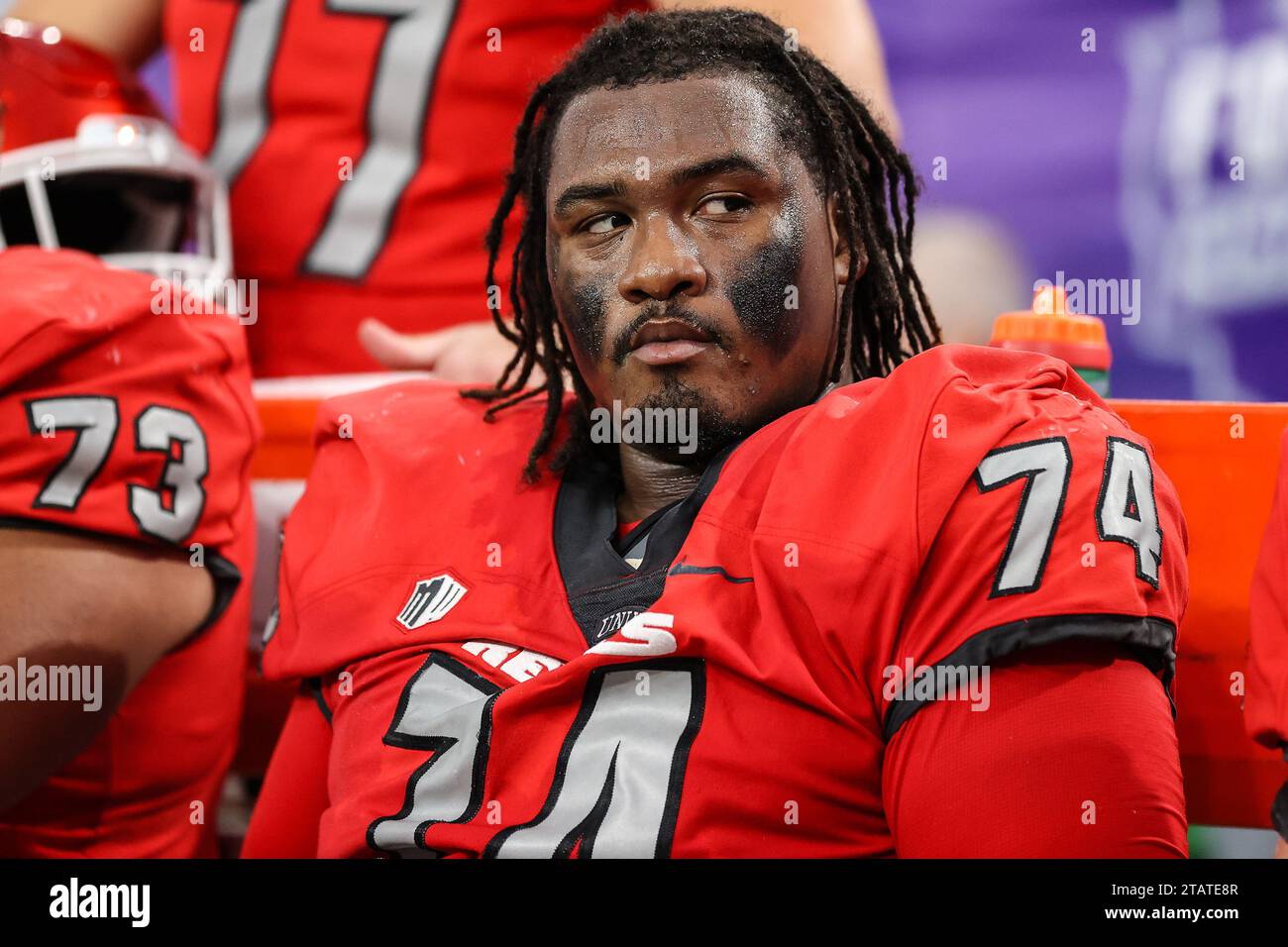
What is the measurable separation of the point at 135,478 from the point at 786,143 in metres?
0.61

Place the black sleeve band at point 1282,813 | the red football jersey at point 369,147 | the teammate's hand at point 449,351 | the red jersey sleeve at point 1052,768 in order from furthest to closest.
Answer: the red football jersey at point 369,147 → the teammate's hand at point 449,351 → the black sleeve band at point 1282,813 → the red jersey sleeve at point 1052,768

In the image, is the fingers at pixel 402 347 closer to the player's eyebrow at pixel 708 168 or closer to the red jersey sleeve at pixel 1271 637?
the player's eyebrow at pixel 708 168

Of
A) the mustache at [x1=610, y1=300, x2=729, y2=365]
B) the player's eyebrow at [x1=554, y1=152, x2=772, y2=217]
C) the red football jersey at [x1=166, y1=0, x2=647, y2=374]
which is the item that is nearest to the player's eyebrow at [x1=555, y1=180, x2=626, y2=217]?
the player's eyebrow at [x1=554, y1=152, x2=772, y2=217]

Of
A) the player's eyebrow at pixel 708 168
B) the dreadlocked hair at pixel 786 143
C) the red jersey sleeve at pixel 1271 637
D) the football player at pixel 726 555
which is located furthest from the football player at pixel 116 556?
the red jersey sleeve at pixel 1271 637

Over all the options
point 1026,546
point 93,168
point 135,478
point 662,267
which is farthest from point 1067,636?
point 93,168

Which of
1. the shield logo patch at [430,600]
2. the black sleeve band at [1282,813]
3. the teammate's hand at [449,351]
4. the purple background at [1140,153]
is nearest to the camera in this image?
the black sleeve band at [1282,813]

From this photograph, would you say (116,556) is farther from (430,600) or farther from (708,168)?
(708,168)

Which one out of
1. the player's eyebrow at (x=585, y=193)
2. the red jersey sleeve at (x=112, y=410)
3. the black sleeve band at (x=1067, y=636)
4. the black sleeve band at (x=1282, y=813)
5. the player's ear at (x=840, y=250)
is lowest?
the black sleeve band at (x=1282, y=813)

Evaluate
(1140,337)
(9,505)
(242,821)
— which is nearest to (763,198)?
(9,505)

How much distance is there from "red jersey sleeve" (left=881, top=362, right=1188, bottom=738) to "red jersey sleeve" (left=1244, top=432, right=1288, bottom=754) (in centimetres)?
12

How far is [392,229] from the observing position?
1.83 m

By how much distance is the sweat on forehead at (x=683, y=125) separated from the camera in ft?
3.34

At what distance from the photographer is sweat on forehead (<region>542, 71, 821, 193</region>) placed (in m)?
1.02

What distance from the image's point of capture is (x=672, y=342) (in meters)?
1.00
